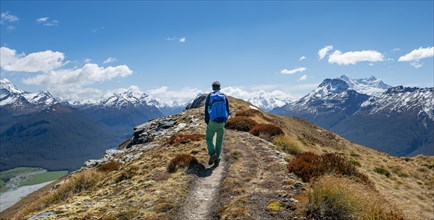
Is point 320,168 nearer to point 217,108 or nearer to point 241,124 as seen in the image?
point 217,108

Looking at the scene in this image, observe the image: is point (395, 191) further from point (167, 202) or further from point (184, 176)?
point (167, 202)

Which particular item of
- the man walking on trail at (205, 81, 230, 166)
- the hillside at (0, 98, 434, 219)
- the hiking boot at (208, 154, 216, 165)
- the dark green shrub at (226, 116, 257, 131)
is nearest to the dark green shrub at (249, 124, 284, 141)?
the hillside at (0, 98, 434, 219)

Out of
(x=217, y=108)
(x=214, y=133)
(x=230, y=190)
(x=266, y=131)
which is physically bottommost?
(x=230, y=190)

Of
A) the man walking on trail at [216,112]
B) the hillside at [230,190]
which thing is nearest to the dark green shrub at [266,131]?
the hillside at [230,190]

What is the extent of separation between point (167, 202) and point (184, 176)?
136 inches

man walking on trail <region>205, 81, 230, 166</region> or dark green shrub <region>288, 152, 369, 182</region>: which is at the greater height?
man walking on trail <region>205, 81, 230, 166</region>

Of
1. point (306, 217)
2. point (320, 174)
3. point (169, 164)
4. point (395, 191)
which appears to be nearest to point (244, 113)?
point (395, 191)

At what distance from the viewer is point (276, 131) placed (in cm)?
2961

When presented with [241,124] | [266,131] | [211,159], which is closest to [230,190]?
[211,159]

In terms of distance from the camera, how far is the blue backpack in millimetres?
18562

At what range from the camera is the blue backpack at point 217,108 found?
60.9 ft

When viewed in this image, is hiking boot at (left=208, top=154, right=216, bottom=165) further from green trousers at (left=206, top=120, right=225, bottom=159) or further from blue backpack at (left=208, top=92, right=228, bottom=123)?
blue backpack at (left=208, top=92, right=228, bottom=123)

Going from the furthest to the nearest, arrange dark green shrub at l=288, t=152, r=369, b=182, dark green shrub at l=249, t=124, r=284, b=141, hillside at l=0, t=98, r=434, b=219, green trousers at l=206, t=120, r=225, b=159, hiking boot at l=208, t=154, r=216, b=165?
1. dark green shrub at l=249, t=124, r=284, b=141
2. hiking boot at l=208, t=154, r=216, b=165
3. green trousers at l=206, t=120, r=225, b=159
4. dark green shrub at l=288, t=152, r=369, b=182
5. hillside at l=0, t=98, r=434, b=219

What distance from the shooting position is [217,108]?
18625 millimetres
